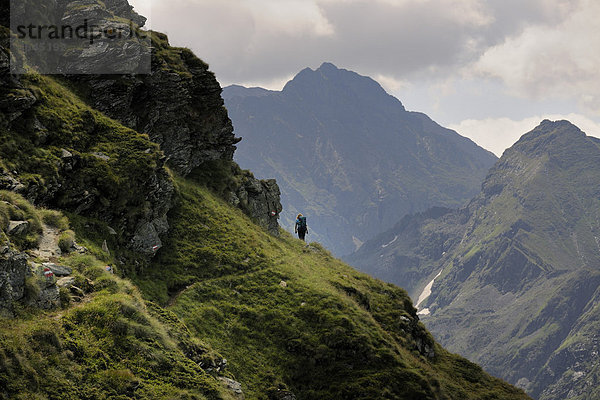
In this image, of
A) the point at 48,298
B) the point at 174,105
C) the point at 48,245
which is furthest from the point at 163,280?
the point at 174,105

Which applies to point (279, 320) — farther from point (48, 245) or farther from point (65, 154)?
point (65, 154)

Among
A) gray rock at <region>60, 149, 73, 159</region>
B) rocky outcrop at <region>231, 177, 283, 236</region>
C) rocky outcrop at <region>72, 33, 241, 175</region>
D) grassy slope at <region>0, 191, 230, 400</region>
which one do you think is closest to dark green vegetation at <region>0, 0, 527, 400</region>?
grassy slope at <region>0, 191, 230, 400</region>

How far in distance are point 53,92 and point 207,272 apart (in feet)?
64.6

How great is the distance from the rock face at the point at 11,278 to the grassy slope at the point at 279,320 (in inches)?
534

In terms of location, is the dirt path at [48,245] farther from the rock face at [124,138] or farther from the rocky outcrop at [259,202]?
the rocky outcrop at [259,202]

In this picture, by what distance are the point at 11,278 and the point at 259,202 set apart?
42.8 meters

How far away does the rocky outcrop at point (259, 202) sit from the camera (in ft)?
184

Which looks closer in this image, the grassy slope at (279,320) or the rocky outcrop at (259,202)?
the grassy slope at (279,320)

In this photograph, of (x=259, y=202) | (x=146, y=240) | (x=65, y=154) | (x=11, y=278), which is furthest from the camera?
(x=259, y=202)

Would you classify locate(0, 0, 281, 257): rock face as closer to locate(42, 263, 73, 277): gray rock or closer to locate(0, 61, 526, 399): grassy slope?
locate(0, 61, 526, 399): grassy slope

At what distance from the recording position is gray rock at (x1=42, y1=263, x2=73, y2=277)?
820 inches

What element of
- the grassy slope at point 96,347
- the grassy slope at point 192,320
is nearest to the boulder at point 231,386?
the grassy slope at point 96,347

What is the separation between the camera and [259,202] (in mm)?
59906

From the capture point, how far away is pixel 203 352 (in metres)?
23.3
